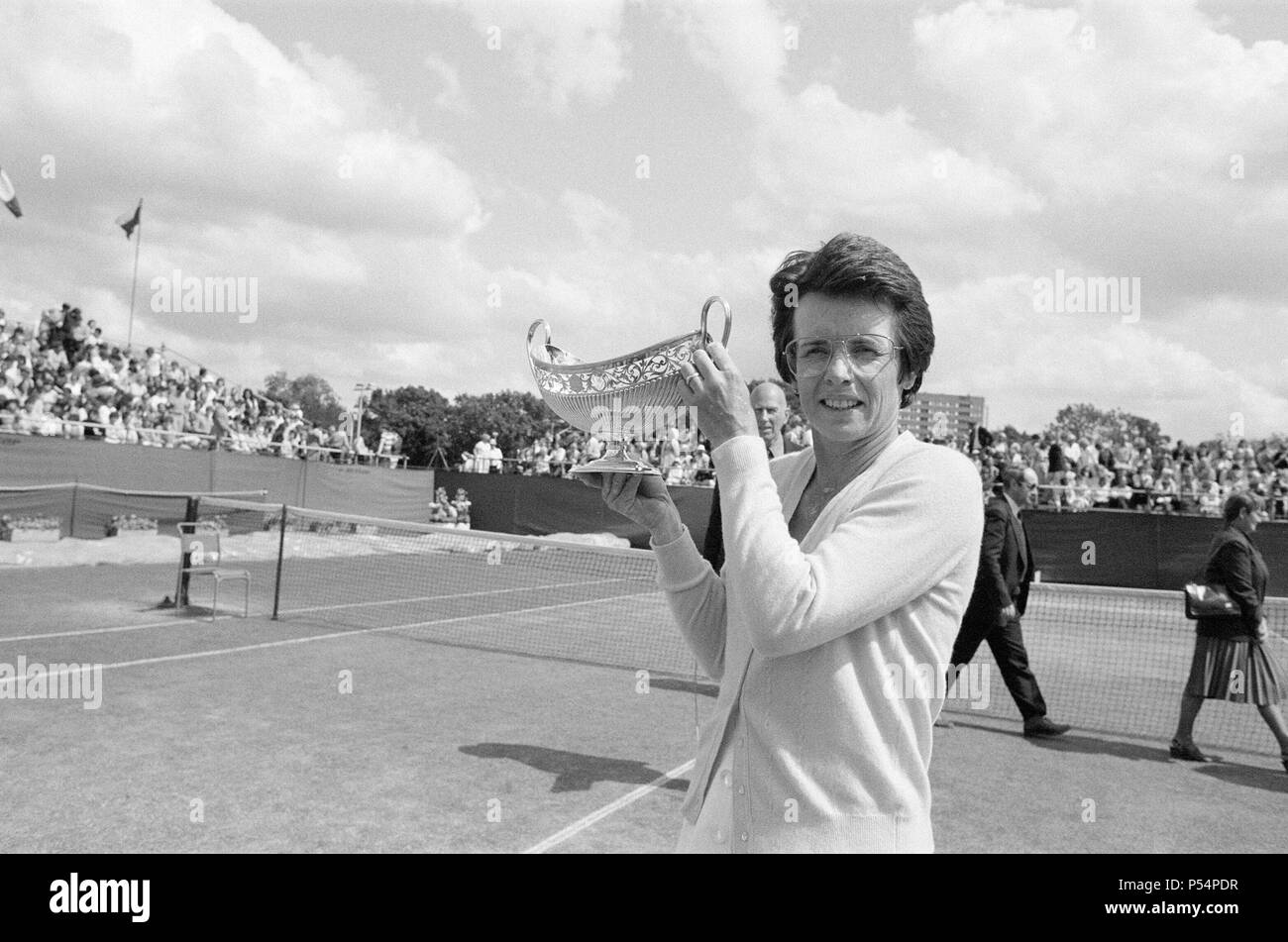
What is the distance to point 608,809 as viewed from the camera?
544cm

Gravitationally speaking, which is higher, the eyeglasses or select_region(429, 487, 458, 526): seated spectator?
the eyeglasses

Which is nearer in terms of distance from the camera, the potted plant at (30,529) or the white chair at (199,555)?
the white chair at (199,555)

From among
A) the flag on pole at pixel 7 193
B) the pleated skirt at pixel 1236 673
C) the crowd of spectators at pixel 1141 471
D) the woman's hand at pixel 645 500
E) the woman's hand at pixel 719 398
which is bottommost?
the pleated skirt at pixel 1236 673

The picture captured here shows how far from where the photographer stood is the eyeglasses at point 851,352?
5.72ft

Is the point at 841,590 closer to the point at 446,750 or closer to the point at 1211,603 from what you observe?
the point at 446,750

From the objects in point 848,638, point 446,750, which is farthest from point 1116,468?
point 848,638

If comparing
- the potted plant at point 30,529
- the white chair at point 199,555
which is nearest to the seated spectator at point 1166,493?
the white chair at point 199,555

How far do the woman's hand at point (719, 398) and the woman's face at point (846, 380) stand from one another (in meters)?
0.14

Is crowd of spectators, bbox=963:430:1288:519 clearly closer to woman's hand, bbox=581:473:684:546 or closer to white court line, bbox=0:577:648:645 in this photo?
white court line, bbox=0:577:648:645

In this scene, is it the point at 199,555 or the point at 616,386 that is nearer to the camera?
the point at 616,386

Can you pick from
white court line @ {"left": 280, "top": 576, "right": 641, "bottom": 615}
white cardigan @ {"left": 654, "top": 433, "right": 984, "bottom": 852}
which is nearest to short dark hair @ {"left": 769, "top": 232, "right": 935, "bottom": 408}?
white cardigan @ {"left": 654, "top": 433, "right": 984, "bottom": 852}

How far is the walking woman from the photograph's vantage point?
23.3 feet

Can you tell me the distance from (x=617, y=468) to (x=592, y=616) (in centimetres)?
1246

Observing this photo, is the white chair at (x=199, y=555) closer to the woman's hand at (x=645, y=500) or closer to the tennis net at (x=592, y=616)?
the tennis net at (x=592, y=616)
